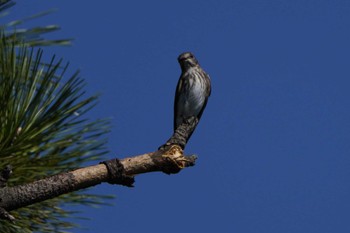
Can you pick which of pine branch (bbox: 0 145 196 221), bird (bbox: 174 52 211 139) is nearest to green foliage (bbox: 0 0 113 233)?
pine branch (bbox: 0 145 196 221)

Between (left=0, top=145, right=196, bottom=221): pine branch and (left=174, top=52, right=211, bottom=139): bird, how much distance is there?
3.29m

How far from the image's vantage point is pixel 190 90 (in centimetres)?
691

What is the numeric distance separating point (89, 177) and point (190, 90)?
4.17 meters

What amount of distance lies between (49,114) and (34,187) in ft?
1.60

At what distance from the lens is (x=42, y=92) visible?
10.0 ft

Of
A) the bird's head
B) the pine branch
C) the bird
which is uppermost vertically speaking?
the bird's head

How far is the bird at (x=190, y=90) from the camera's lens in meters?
6.62

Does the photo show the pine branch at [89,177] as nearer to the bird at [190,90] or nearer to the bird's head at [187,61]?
the bird at [190,90]

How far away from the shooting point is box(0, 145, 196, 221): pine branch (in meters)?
2.68

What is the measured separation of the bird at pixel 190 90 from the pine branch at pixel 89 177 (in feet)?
10.8

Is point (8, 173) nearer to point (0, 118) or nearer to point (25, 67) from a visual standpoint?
point (0, 118)

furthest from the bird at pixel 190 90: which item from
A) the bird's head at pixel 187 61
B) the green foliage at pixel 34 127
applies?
the green foliage at pixel 34 127

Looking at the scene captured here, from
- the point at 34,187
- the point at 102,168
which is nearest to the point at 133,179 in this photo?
the point at 102,168

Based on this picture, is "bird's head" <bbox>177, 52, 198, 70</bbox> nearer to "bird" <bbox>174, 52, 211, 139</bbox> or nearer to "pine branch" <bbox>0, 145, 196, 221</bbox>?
"bird" <bbox>174, 52, 211, 139</bbox>
